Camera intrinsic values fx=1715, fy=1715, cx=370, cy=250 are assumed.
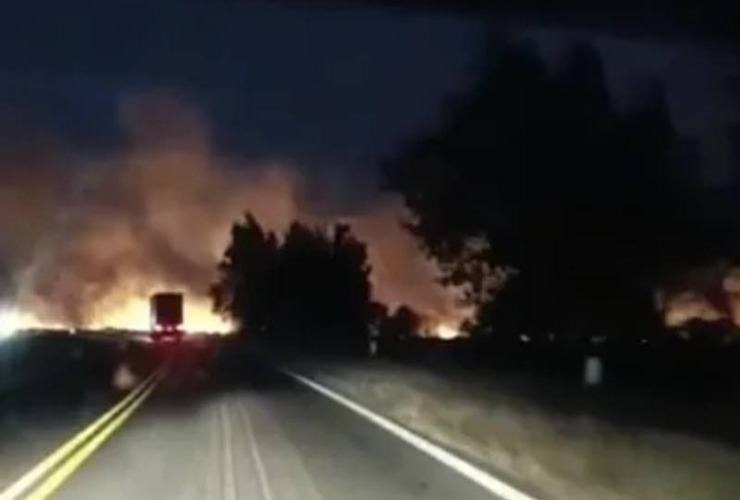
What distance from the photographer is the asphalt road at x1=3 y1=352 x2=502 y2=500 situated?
16938 mm

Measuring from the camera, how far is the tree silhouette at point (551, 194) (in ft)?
232

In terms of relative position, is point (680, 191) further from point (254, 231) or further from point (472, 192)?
point (254, 231)

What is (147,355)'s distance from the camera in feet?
249

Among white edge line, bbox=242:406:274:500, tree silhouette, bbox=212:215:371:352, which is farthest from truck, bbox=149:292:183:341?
white edge line, bbox=242:406:274:500

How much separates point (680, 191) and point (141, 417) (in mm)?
45446

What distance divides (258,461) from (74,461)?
7.88ft

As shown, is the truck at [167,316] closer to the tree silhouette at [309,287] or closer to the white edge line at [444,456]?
the tree silhouette at [309,287]

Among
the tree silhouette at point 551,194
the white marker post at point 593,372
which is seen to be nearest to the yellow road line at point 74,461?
the white marker post at point 593,372

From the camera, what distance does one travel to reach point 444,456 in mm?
21406

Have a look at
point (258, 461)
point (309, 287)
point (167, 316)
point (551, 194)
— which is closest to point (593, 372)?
point (258, 461)

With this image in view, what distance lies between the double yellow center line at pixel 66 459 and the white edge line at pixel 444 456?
430 cm

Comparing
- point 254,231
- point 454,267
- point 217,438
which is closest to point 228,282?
point 254,231

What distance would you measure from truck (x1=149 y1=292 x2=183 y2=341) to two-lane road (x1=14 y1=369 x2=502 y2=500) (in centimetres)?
6669

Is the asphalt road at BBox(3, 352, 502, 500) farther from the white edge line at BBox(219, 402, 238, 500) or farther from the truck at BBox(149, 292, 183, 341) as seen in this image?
the truck at BBox(149, 292, 183, 341)
